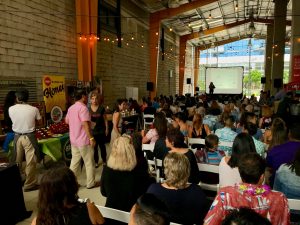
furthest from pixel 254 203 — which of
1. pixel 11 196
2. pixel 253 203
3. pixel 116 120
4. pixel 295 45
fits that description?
pixel 295 45

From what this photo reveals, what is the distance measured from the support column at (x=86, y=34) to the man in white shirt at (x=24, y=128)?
4662 millimetres

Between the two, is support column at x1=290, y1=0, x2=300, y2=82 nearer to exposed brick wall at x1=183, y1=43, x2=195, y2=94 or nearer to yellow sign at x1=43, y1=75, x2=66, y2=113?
yellow sign at x1=43, y1=75, x2=66, y2=113

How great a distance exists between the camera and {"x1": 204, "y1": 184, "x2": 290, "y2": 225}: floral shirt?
1.75m

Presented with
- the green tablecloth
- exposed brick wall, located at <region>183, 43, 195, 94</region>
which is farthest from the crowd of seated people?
exposed brick wall, located at <region>183, 43, 195, 94</region>

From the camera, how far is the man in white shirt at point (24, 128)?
4113 millimetres

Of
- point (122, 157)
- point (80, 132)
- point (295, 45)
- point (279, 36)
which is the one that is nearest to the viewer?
point (122, 157)

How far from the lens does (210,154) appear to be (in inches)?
135

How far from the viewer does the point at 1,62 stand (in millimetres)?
5891

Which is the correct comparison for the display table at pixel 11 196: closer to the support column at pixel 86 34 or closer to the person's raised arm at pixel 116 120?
the person's raised arm at pixel 116 120

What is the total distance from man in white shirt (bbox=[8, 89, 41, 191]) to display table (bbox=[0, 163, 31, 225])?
33.0 inches

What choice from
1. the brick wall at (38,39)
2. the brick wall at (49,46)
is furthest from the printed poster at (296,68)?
the brick wall at (38,39)

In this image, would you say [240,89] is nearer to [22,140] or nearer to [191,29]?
[191,29]

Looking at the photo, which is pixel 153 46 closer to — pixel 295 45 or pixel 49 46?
pixel 295 45

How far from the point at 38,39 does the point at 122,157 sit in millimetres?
5658
